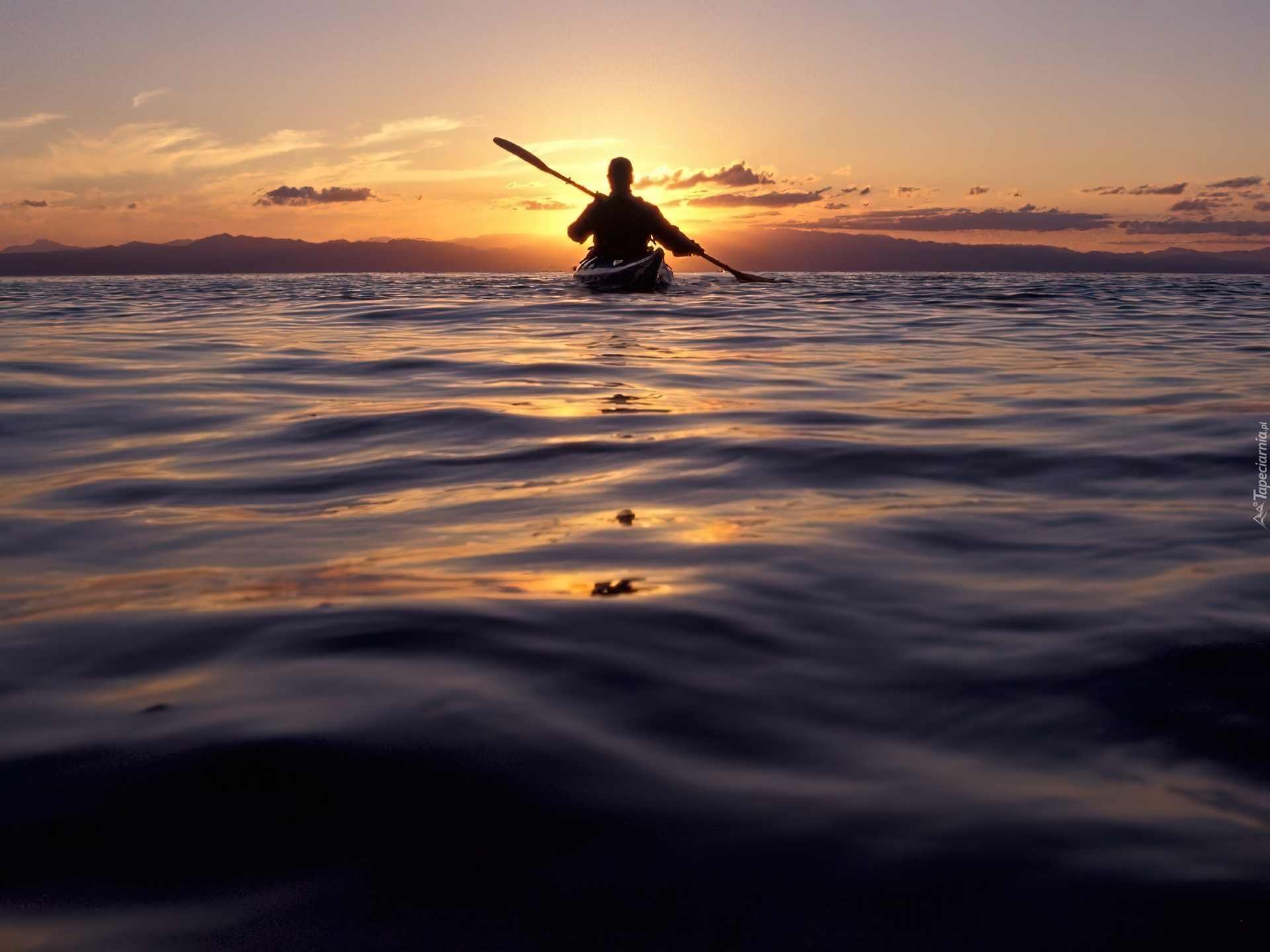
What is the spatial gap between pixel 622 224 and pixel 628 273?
0.86m

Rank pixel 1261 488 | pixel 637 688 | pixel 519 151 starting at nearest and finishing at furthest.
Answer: pixel 637 688 → pixel 1261 488 → pixel 519 151

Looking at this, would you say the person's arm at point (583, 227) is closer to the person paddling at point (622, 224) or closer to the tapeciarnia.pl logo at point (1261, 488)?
the person paddling at point (622, 224)

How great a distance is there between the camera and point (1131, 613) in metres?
1.99

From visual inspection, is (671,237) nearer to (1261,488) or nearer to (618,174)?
(618,174)

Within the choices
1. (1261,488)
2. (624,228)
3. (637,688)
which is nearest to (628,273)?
(624,228)

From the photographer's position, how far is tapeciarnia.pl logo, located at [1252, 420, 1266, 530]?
112 inches

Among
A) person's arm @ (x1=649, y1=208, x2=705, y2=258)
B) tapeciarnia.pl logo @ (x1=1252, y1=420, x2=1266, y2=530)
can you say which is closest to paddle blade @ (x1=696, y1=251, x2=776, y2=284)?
person's arm @ (x1=649, y1=208, x2=705, y2=258)

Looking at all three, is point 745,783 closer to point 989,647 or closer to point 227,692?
point 989,647

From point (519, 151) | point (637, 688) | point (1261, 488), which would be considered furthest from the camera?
point (519, 151)

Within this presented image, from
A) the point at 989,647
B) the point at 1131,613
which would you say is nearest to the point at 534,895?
the point at 989,647

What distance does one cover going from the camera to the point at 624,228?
15.7 m

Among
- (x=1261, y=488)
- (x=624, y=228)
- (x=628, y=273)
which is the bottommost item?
(x=1261, y=488)

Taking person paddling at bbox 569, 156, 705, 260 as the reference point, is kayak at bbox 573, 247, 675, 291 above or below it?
below

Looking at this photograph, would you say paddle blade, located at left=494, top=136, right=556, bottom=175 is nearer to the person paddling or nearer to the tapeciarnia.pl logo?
the person paddling
